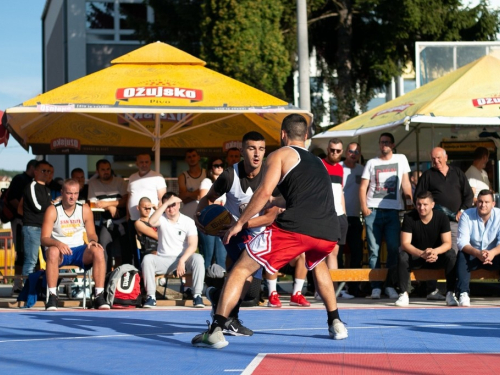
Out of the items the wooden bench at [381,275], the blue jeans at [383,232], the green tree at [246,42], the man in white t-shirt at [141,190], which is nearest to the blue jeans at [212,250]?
the man in white t-shirt at [141,190]

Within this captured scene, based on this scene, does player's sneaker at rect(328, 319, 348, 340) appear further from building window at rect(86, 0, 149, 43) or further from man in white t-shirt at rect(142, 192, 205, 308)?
building window at rect(86, 0, 149, 43)

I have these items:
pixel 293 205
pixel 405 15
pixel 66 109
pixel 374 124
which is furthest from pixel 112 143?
pixel 405 15

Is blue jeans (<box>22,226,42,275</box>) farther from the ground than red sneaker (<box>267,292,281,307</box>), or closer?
farther from the ground

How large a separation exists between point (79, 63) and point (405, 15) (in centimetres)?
1449

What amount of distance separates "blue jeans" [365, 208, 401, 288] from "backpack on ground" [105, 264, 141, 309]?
3139 mm

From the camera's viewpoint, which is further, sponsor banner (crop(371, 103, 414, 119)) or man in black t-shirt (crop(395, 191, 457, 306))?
sponsor banner (crop(371, 103, 414, 119))

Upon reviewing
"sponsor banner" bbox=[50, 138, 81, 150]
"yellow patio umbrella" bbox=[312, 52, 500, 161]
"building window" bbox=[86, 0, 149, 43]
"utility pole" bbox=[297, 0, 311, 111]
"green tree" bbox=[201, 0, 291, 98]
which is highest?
"building window" bbox=[86, 0, 149, 43]

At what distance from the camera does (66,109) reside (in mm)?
13109

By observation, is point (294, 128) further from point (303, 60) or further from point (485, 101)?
point (303, 60)

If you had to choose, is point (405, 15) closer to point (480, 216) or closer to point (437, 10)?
point (437, 10)

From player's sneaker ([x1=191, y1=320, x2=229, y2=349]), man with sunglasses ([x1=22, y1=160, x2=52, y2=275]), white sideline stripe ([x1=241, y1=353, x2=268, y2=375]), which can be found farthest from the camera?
man with sunglasses ([x1=22, y1=160, x2=52, y2=275])

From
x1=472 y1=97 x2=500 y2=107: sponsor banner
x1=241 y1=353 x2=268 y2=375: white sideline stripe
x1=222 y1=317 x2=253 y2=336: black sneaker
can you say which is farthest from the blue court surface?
x1=472 y1=97 x2=500 y2=107: sponsor banner

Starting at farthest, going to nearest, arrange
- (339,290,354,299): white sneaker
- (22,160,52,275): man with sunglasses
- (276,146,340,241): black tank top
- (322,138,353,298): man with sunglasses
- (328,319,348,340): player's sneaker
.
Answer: (22,160,52,275): man with sunglasses → (339,290,354,299): white sneaker → (322,138,353,298): man with sunglasses → (328,319,348,340): player's sneaker → (276,146,340,241): black tank top

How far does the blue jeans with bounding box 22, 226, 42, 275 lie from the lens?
13.8 meters
